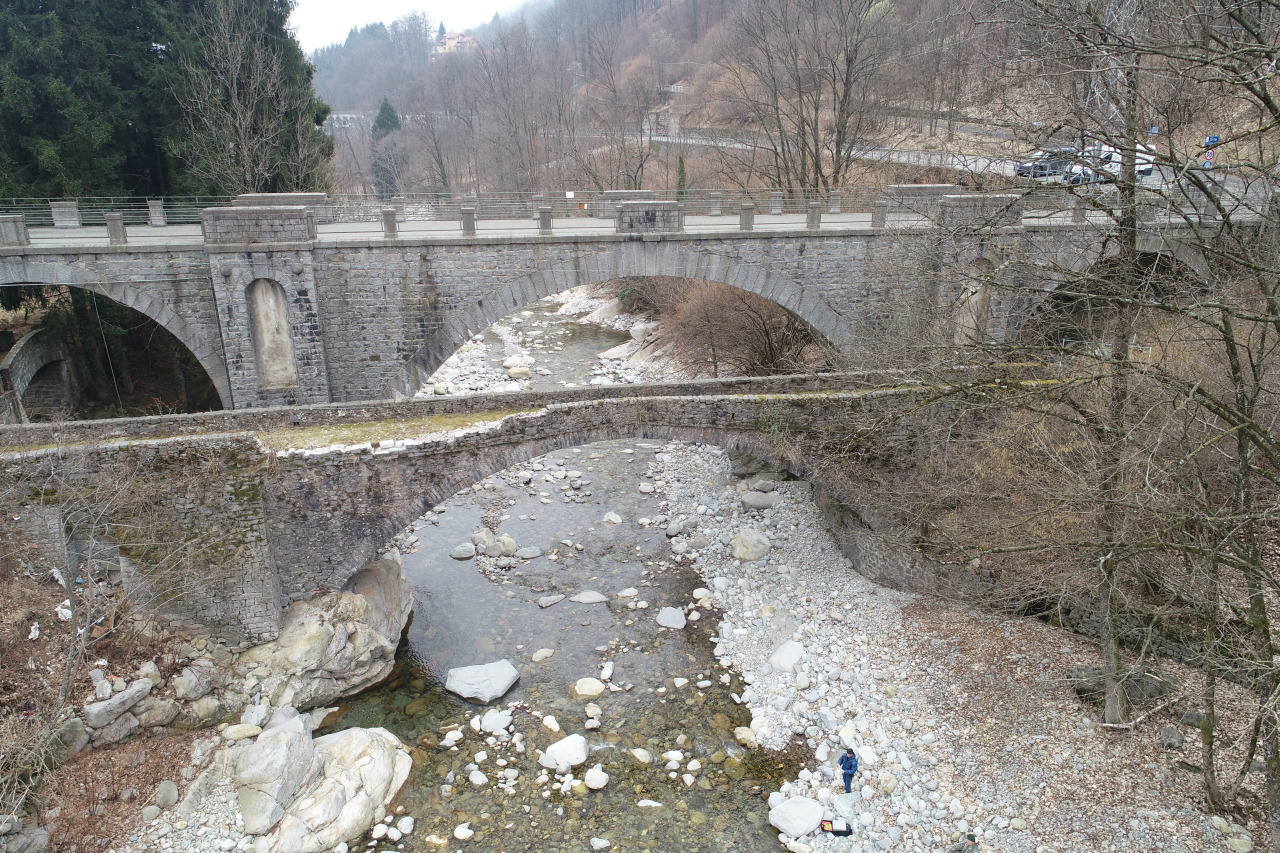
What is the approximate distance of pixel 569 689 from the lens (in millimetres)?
11680

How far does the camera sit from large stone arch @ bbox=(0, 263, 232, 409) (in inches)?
595

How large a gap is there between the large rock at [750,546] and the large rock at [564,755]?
5.31 meters

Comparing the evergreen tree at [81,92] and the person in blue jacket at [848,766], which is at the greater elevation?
the evergreen tree at [81,92]

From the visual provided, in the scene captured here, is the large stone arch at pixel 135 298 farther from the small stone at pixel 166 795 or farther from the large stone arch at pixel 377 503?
the small stone at pixel 166 795

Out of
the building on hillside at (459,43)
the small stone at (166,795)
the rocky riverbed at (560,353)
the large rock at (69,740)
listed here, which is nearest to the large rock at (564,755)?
the small stone at (166,795)

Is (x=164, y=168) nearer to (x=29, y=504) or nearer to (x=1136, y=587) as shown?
(x=29, y=504)

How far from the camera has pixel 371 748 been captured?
401 inches

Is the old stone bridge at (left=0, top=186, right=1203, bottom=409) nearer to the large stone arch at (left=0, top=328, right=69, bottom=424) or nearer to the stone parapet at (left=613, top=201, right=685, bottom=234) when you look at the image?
the stone parapet at (left=613, top=201, right=685, bottom=234)

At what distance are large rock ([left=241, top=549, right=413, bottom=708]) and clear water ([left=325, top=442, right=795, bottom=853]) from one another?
409mm

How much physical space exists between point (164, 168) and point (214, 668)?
17522mm

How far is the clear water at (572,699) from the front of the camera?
9.50 meters

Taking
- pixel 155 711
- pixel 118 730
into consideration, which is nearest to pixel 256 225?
pixel 155 711

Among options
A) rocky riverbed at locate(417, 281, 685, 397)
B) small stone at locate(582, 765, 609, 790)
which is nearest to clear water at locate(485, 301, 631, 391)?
rocky riverbed at locate(417, 281, 685, 397)

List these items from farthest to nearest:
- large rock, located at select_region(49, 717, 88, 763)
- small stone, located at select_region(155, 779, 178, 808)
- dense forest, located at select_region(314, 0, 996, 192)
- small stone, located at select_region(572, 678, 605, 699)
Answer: dense forest, located at select_region(314, 0, 996, 192) < small stone, located at select_region(572, 678, 605, 699) < small stone, located at select_region(155, 779, 178, 808) < large rock, located at select_region(49, 717, 88, 763)
